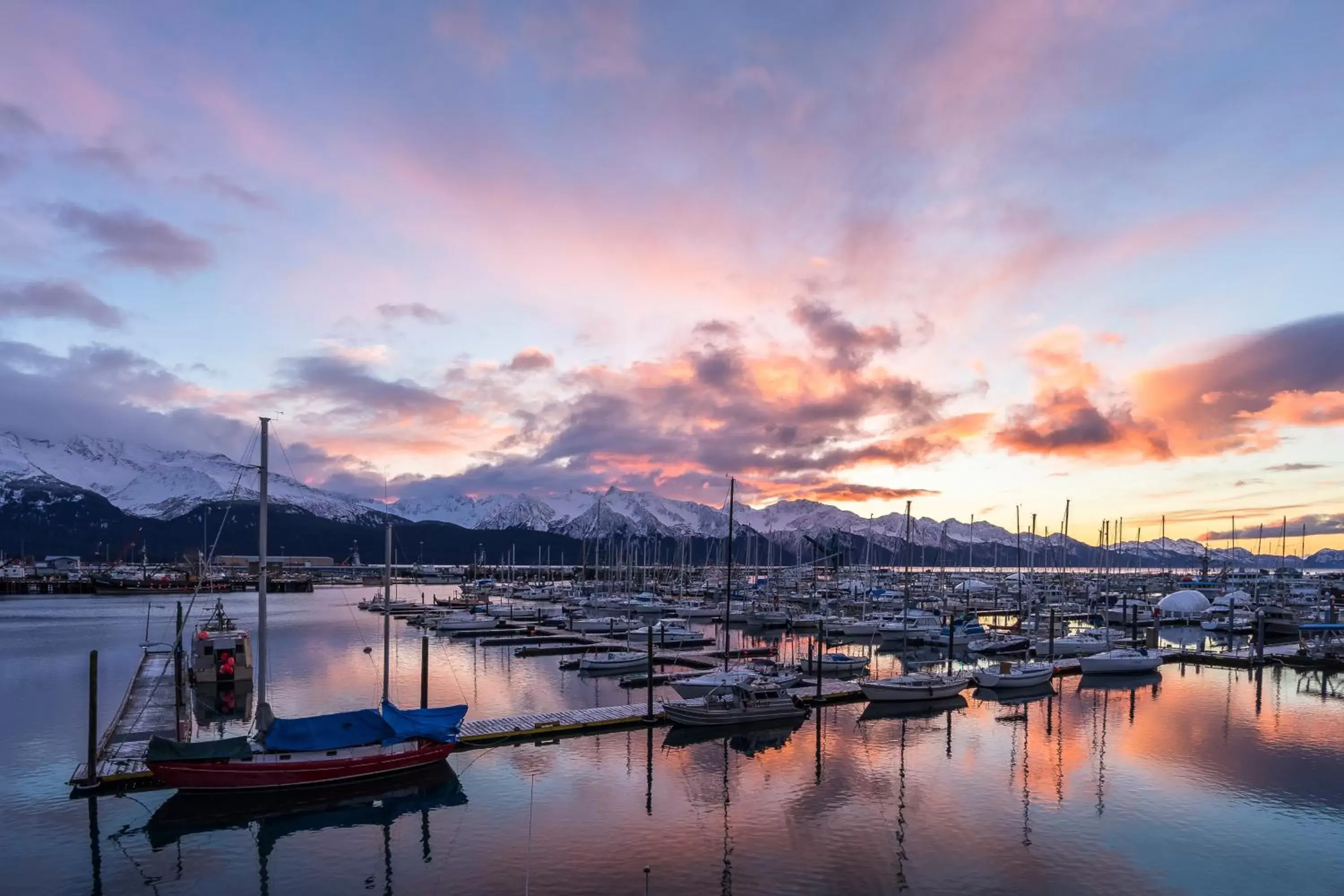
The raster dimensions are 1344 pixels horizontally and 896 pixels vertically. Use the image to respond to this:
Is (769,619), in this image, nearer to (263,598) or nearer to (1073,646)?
(1073,646)

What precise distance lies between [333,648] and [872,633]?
2203 inches

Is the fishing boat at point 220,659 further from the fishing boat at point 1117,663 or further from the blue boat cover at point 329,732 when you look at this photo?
the fishing boat at point 1117,663

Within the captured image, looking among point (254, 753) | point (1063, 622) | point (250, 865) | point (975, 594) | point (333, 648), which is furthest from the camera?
point (975, 594)

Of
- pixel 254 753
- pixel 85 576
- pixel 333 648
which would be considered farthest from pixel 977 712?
pixel 85 576

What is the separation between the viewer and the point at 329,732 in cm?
3506

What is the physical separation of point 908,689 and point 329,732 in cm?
3656

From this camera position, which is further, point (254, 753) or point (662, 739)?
point (662, 739)

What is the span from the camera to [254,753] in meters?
33.5

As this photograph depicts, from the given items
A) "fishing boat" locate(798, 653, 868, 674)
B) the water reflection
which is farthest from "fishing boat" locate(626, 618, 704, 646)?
the water reflection

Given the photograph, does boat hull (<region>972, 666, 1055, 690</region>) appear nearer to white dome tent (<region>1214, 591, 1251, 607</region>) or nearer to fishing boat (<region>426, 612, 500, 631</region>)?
fishing boat (<region>426, 612, 500, 631</region>)

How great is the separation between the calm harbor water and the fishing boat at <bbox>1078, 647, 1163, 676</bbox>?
12.4m

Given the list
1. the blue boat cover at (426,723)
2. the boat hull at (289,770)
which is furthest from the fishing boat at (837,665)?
the boat hull at (289,770)

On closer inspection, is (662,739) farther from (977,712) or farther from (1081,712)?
(1081,712)

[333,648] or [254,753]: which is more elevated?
[254,753]
